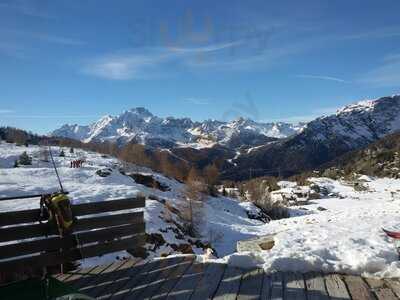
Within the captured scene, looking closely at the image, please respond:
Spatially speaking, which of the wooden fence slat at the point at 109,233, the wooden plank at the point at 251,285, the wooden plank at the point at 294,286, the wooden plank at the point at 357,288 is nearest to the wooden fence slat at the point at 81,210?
the wooden fence slat at the point at 109,233

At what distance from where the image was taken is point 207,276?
303 inches

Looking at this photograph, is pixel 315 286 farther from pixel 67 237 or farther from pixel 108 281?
pixel 67 237

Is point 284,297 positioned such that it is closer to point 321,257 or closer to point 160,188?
point 321,257

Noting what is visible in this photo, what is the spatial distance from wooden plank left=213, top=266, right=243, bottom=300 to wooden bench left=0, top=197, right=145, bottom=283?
2.68 m

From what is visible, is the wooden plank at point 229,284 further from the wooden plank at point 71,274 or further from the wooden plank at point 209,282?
the wooden plank at point 71,274

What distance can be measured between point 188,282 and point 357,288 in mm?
2640

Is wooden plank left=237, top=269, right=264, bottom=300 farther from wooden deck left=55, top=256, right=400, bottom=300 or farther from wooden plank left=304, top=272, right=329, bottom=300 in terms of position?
wooden plank left=304, top=272, right=329, bottom=300

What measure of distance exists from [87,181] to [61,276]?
1537 inches

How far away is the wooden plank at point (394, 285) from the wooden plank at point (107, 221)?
5120mm

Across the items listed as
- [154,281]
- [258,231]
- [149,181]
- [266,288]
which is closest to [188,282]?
[154,281]

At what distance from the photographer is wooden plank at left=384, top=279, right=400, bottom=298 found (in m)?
6.37

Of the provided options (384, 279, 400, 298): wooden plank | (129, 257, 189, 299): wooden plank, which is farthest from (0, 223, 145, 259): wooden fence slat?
(384, 279, 400, 298): wooden plank

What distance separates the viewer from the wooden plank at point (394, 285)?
20.9 ft

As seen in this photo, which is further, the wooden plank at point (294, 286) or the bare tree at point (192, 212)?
the bare tree at point (192, 212)
